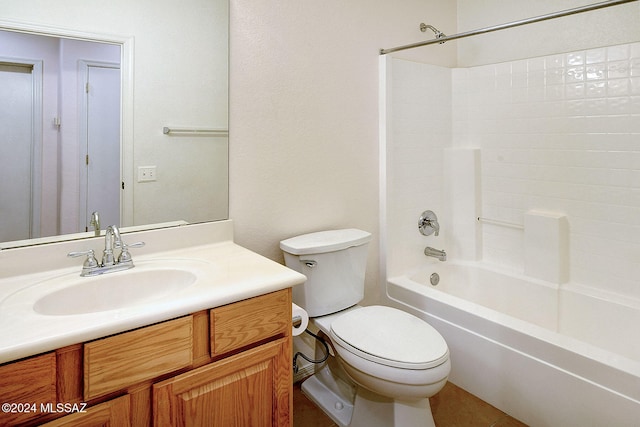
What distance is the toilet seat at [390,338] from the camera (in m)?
1.42

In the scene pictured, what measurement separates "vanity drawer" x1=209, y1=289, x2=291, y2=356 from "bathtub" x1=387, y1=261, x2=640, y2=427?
41.0 inches

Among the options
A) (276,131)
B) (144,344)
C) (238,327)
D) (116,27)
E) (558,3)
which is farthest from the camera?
(558,3)

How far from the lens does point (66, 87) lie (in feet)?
4.29

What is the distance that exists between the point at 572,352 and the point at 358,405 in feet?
2.89

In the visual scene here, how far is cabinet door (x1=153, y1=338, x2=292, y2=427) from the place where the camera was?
1.01 m

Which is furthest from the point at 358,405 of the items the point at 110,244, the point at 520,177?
the point at 520,177

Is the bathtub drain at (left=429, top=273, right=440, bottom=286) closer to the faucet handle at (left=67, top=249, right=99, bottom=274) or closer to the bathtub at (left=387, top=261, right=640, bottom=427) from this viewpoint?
the bathtub at (left=387, top=261, right=640, bottom=427)

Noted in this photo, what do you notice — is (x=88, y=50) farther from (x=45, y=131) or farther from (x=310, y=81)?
(x=310, y=81)

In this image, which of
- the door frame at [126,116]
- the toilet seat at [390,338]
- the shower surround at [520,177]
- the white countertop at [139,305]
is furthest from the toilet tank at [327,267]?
the door frame at [126,116]

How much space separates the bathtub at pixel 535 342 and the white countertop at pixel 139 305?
1.05 m

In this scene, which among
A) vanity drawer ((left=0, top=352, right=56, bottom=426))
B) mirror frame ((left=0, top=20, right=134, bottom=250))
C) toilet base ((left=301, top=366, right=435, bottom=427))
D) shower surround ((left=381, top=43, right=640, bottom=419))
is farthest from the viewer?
shower surround ((left=381, top=43, right=640, bottom=419))

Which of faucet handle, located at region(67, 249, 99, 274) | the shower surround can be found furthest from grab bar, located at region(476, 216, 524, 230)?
faucet handle, located at region(67, 249, 99, 274)

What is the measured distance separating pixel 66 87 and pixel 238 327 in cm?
99

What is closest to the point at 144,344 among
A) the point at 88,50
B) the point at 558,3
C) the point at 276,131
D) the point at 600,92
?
the point at 88,50
